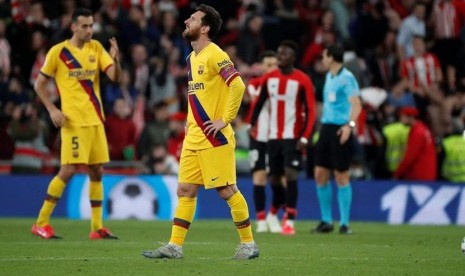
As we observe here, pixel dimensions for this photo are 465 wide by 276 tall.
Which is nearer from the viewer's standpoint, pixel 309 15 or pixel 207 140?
pixel 207 140

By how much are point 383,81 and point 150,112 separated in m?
5.11

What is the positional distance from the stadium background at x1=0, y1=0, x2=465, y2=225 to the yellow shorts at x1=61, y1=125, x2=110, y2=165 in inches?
241

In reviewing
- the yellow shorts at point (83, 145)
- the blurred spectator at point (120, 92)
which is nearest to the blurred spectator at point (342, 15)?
the blurred spectator at point (120, 92)

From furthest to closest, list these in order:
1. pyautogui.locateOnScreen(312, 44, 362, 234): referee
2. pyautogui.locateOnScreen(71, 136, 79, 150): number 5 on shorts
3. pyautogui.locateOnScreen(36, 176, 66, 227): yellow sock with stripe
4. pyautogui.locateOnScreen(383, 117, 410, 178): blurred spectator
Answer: pyautogui.locateOnScreen(383, 117, 410, 178): blurred spectator, pyautogui.locateOnScreen(312, 44, 362, 234): referee, pyautogui.locateOnScreen(36, 176, 66, 227): yellow sock with stripe, pyautogui.locateOnScreen(71, 136, 79, 150): number 5 on shorts

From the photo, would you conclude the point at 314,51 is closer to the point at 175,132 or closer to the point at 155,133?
the point at 175,132

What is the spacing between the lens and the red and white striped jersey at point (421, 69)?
963 inches

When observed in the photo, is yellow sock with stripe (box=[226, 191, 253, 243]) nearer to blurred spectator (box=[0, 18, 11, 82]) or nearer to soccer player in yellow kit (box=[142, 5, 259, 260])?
A: soccer player in yellow kit (box=[142, 5, 259, 260])

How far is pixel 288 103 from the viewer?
657 inches

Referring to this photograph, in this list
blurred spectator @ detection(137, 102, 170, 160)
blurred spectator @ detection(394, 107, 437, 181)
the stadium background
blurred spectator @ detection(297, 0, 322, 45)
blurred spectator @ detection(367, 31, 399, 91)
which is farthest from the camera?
blurred spectator @ detection(297, 0, 322, 45)

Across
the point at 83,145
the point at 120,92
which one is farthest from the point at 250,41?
the point at 83,145

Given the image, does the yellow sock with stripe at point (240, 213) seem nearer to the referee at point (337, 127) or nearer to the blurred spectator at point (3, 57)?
the referee at point (337, 127)

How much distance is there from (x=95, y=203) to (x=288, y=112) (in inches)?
137

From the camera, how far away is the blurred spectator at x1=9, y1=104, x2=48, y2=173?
68.8ft

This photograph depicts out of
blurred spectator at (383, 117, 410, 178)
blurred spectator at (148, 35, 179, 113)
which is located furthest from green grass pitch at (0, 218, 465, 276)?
blurred spectator at (148, 35, 179, 113)
